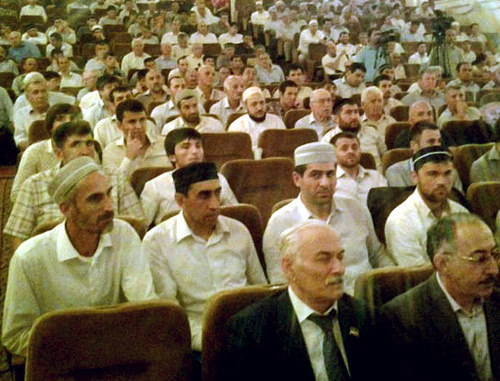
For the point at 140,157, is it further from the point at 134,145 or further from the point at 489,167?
the point at 489,167

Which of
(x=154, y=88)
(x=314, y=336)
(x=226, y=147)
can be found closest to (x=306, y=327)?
(x=314, y=336)

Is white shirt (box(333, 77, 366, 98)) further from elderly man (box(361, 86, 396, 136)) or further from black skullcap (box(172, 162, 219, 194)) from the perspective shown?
black skullcap (box(172, 162, 219, 194))

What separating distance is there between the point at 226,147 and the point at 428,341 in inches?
88.8

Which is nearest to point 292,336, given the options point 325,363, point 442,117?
point 325,363

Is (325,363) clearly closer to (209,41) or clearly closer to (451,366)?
(451,366)

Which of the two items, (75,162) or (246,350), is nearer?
(246,350)

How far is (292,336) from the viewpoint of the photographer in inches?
54.3

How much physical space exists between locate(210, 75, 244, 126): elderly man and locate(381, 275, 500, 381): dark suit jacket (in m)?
3.53

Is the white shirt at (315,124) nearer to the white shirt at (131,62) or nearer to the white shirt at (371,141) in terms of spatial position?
the white shirt at (371,141)

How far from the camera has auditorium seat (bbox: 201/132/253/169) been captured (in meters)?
3.54

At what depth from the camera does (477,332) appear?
1518 mm

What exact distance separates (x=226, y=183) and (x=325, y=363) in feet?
5.02

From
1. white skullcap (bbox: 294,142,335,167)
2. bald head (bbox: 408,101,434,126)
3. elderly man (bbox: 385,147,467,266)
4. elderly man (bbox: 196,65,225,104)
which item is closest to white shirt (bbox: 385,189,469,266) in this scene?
elderly man (bbox: 385,147,467,266)

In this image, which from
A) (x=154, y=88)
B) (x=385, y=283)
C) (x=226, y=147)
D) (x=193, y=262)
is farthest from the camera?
(x=154, y=88)
